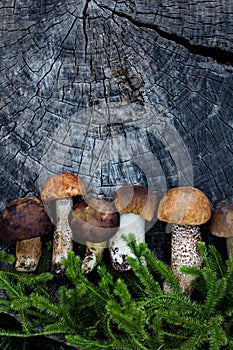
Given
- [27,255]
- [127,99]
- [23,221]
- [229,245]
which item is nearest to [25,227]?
[23,221]

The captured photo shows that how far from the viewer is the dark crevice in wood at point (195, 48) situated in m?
3.90

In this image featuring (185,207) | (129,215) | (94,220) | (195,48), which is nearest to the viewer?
(185,207)

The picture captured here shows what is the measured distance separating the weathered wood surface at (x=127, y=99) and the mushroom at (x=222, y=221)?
0.18 m

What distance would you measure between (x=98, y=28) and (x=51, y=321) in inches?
86.2

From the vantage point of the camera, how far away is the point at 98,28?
3910 millimetres

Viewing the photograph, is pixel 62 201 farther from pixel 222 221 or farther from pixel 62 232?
pixel 222 221

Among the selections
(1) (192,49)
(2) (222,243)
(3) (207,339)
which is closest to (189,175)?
(2) (222,243)

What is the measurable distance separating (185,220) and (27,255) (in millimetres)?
1193

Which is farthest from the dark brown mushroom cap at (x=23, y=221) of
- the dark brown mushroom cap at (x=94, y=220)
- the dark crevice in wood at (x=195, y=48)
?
the dark crevice in wood at (x=195, y=48)

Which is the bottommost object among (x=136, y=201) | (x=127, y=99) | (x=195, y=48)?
(x=136, y=201)

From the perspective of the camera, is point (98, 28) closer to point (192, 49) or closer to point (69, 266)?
point (192, 49)

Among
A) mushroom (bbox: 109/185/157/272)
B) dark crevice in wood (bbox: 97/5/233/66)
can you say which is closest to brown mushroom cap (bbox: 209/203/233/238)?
mushroom (bbox: 109/185/157/272)

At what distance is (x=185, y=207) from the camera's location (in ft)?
11.7

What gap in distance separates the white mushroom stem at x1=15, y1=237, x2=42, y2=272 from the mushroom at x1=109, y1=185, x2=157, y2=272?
0.56 m
